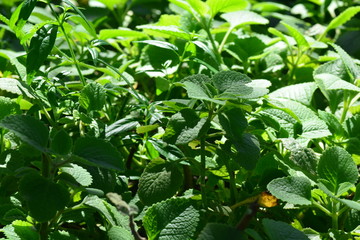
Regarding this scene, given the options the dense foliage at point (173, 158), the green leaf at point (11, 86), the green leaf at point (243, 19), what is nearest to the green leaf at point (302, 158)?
the dense foliage at point (173, 158)

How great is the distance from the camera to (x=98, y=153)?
0.62 meters

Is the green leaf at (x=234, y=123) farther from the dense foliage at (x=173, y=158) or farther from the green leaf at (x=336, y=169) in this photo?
the green leaf at (x=336, y=169)

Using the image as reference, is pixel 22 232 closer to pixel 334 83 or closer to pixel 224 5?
pixel 334 83

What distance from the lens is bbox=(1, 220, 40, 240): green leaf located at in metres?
0.64

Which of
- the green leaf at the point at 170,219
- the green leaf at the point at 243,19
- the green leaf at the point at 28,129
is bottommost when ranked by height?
the green leaf at the point at 170,219

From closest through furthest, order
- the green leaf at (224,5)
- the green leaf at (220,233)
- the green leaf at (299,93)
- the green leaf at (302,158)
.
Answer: the green leaf at (220,233)
the green leaf at (302,158)
the green leaf at (299,93)
the green leaf at (224,5)

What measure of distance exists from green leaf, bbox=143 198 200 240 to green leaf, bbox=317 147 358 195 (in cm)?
19

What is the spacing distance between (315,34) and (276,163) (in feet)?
2.33

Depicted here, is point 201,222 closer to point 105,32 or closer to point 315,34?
point 105,32

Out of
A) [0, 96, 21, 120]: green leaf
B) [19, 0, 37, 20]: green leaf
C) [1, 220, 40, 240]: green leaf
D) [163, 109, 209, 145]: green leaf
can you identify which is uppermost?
[19, 0, 37, 20]: green leaf

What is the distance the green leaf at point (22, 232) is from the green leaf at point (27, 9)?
27cm

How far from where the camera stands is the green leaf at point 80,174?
638 mm

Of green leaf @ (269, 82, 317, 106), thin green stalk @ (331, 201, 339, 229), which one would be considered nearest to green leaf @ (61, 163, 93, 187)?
thin green stalk @ (331, 201, 339, 229)

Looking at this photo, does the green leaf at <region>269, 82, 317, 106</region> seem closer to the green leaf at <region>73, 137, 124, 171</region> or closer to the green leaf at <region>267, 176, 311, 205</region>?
the green leaf at <region>267, 176, 311, 205</region>
